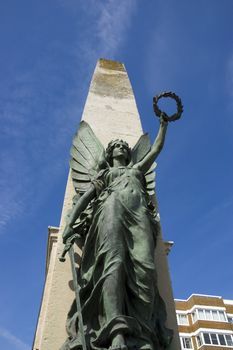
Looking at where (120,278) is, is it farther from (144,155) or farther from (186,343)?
(186,343)

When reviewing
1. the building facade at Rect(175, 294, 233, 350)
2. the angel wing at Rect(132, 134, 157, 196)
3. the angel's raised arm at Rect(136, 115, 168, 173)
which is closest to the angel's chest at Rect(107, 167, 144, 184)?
the angel's raised arm at Rect(136, 115, 168, 173)

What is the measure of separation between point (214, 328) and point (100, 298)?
32.4m

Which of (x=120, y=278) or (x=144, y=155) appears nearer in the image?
(x=120, y=278)

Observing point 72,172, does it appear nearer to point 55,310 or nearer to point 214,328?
point 55,310

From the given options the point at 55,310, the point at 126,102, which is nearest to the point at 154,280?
the point at 55,310

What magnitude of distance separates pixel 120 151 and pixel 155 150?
1.65ft

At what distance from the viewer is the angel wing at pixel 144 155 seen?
6141 mm

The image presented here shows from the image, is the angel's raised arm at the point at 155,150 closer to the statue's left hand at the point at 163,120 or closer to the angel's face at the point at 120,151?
the statue's left hand at the point at 163,120

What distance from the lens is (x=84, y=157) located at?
6332 mm

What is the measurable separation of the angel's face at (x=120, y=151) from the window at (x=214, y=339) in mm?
30175

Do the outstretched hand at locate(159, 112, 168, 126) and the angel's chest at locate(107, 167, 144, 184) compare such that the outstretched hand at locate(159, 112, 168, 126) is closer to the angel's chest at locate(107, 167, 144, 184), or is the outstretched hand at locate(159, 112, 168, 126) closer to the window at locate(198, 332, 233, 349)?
the angel's chest at locate(107, 167, 144, 184)

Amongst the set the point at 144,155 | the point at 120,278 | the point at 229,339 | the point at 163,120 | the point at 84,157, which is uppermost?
the point at 229,339

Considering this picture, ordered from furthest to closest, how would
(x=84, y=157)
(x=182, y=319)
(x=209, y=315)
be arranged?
(x=182, y=319)
(x=209, y=315)
(x=84, y=157)

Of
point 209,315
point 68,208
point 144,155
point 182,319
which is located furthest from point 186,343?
point 68,208
